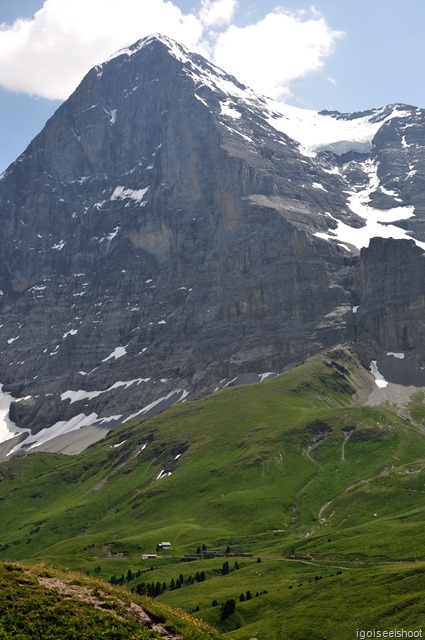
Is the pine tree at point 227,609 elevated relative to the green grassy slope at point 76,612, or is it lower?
lower

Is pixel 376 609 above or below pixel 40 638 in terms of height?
below

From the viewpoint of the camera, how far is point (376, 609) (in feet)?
374

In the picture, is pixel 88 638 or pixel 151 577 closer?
pixel 88 638

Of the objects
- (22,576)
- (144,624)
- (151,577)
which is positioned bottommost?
(151,577)

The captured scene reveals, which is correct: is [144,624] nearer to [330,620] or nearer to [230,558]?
[330,620]

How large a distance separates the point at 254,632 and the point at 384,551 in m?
57.3

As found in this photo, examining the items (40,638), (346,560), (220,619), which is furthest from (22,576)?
(346,560)

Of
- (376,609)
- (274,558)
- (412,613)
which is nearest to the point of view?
(412,613)

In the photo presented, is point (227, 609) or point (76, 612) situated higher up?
point (76, 612)

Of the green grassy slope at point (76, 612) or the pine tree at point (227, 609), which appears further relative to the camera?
the pine tree at point (227, 609)

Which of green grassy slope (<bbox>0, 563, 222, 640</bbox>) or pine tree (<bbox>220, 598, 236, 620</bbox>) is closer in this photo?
green grassy slope (<bbox>0, 563, 222, 640</bbox>)

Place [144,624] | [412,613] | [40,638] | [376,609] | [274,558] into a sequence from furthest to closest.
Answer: [274,558] → [376,609] → [412,613] → [144,624] → [40,638]

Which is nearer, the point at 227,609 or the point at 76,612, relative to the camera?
the point at 76,612

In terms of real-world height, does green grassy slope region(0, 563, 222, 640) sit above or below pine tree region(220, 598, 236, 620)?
above
